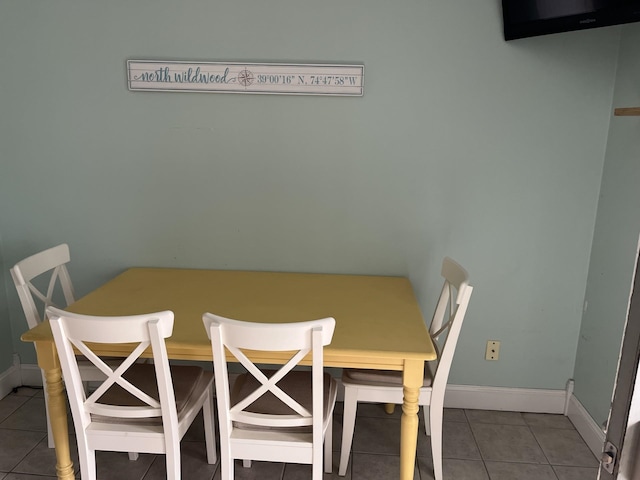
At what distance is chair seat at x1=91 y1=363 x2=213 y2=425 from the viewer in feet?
5.81

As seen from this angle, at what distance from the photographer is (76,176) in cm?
251

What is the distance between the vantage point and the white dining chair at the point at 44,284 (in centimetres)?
203

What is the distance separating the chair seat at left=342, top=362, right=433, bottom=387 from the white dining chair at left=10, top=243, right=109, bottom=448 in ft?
3.27

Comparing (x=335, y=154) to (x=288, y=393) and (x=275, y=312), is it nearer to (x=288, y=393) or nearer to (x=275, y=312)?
(x=275, y=312)

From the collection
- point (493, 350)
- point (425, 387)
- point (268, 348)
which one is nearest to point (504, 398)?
point (493, 350)

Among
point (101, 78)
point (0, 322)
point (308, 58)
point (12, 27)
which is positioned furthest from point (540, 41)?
point (0, 322)

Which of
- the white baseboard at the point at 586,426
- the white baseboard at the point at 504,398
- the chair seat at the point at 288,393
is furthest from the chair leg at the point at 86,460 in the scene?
the white baseboard at the point at 586,426

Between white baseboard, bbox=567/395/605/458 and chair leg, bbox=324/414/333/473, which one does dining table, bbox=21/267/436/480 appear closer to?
chair leg, bbox=324/414/333/473

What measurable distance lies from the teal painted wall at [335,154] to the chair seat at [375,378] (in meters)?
0.60

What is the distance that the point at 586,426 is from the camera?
93.5 inches

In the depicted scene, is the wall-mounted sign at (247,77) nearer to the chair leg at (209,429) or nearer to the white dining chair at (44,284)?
the white dining chair at (44,284)

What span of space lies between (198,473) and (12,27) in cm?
225

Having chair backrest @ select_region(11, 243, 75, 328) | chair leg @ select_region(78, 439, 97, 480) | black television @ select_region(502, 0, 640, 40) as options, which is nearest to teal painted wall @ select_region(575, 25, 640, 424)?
black television @ select_region(502, 0, 640, 40)

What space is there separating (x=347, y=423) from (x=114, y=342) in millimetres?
1021
